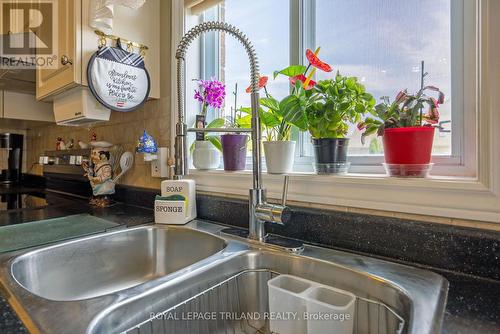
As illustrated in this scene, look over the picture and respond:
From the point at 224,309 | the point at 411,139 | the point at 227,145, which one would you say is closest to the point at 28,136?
the point at 227,145

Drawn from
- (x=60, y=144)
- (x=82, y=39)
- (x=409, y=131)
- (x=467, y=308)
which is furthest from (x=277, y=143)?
(x=60, y=144)

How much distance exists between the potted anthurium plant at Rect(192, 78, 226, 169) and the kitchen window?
0.12 m

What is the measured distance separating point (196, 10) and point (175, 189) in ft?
2.48

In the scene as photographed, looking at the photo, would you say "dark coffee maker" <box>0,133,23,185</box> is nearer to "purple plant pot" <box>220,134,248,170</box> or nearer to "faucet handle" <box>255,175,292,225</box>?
"purple plant pot" <box>220,134,248,170</box>

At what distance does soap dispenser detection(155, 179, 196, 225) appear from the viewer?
3.16ft

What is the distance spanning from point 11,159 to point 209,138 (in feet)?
8.29

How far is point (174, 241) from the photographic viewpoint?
0.94 metres

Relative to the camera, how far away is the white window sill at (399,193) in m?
0.54

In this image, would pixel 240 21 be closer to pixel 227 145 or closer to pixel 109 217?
pixel 227 145

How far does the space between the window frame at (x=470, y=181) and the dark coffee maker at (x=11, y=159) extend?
9.47 ft

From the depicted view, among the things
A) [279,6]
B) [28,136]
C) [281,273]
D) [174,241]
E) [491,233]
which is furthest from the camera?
[28,136]

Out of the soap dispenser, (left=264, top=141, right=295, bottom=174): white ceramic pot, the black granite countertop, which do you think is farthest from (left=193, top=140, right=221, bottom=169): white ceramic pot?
the black granite countertop

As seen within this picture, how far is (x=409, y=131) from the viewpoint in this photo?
625 mm

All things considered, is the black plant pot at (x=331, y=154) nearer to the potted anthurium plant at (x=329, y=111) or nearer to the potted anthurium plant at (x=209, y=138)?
the potted anthurium plant at (x=329, y=111)
